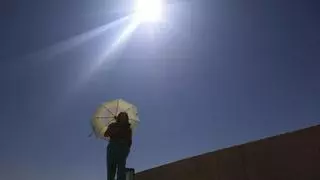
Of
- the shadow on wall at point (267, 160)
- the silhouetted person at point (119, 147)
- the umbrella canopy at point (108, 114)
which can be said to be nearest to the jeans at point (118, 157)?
the silhouetted person at point (119, 147)

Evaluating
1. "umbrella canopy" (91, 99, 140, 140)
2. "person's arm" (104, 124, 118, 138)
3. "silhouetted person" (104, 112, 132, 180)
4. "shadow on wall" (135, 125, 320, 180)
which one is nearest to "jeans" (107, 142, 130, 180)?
"silhouetted person" (104, 112, 132, 180)

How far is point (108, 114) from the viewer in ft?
25.1

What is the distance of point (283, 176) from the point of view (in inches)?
179

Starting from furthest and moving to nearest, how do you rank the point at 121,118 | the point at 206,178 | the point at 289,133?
the point at 121,118 → the point at 206,178 → the point at 289,133

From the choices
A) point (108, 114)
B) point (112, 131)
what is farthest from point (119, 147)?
point (108, 114)

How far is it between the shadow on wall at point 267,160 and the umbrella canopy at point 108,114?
2109 mm

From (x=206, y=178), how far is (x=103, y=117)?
274 cm

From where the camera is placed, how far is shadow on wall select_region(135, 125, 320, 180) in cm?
427

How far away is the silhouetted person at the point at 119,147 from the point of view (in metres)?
6.20

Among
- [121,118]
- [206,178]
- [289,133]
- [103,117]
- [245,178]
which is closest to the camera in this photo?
[289,133]

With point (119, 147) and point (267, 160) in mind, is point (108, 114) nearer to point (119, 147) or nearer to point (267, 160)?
point (119, 147)

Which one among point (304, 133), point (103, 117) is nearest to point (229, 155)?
point (304, 133)

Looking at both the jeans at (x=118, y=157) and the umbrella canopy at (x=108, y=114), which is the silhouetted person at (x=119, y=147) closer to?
the jeans at (x=118, y=157)

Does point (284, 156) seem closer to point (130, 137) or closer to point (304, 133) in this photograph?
point (304, 133)
